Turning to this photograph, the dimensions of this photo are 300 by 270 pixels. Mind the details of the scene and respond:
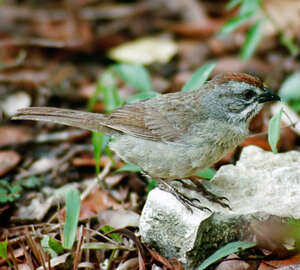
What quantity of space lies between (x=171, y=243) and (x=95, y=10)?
18.0ft

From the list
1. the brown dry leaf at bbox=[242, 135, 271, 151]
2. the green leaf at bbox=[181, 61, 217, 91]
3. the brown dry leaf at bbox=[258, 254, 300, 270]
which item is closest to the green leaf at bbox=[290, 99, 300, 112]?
the brown dry leaf at bbox=[242, 135, 271, 151]

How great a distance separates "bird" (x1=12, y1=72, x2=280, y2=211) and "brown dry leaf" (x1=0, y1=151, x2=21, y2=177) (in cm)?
82

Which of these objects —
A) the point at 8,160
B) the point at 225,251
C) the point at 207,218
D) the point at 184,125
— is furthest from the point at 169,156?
the point at 8,160

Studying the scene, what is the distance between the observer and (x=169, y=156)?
4684 mm

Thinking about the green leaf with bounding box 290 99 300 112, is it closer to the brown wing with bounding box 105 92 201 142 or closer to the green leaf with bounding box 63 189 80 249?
the brown wing with bounding box 105 92 201 142

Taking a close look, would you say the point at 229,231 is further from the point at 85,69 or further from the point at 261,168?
the point at 85,69

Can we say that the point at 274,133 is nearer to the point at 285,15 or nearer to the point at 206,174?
the point at 206,174

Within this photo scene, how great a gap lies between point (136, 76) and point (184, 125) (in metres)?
1.34

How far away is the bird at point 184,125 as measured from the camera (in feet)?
15.1

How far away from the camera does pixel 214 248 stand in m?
4.19

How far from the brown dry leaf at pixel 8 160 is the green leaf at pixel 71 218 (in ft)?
5.21

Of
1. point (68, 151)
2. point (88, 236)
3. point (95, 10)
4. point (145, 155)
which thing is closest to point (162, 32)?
point (95, 10)

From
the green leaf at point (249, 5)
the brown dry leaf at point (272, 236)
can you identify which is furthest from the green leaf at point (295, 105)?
the brown dry leaf at point (272, 236)

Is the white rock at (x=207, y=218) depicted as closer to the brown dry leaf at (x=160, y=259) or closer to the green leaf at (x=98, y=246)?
the brown dry leaf at (x=160, y=259)
